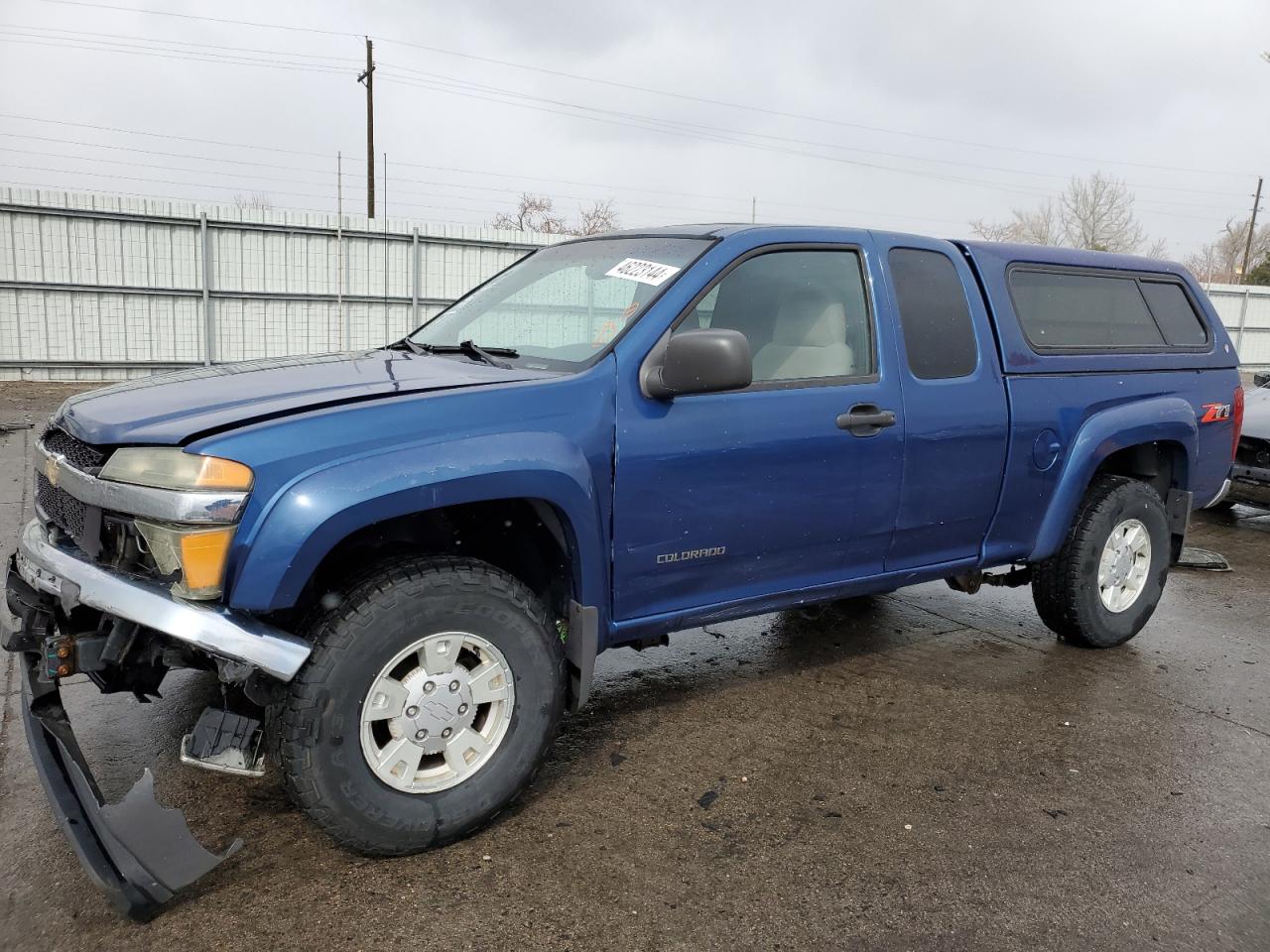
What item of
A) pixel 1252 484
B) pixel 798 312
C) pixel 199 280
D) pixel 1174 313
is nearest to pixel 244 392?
pixel 798 312

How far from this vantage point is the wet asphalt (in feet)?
8.41

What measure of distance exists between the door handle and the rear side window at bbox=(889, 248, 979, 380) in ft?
0.91

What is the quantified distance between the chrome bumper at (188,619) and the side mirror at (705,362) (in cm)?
133

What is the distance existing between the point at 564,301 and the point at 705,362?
932 mm

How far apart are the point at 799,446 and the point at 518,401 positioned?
41.3 inches

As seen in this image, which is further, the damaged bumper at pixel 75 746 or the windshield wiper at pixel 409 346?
the windshield wiper at pixel 409 346

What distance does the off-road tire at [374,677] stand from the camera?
2.61 meters

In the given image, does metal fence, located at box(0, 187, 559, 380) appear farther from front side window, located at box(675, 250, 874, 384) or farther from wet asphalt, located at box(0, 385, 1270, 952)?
front side window, located at box(675, 250, 874, 384)

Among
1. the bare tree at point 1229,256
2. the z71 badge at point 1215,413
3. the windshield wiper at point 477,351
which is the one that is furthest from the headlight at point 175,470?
the bare tree at point 1229,256

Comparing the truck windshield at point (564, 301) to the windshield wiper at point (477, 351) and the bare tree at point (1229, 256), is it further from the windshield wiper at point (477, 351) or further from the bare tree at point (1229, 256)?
the bare tree at point (1229, 256)

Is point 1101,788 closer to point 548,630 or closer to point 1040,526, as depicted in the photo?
point 1040,526

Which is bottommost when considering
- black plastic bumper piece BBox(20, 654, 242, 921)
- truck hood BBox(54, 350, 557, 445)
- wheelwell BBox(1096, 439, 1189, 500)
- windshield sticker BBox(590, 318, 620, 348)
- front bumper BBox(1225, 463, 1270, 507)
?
black plastic bumper piece BBox(20, 654, 242, 921)

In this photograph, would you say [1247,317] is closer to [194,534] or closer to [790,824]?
[790,824]

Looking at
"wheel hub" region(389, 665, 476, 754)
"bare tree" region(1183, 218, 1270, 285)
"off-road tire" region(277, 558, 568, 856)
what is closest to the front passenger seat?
"off-road tire" region(277, 558, 568, 856)
